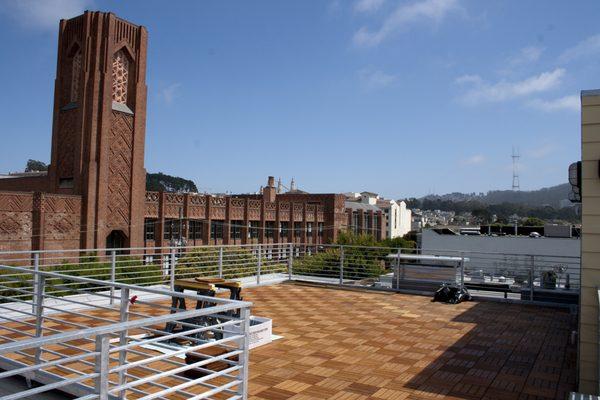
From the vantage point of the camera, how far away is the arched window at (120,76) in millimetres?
30984

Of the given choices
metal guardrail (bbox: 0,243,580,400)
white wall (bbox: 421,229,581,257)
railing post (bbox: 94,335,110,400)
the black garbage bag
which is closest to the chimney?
white wall (bbox: 421,229,581,257)

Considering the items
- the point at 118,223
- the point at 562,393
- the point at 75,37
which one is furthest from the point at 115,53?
the point at 562,393

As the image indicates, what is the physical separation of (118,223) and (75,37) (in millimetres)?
12256

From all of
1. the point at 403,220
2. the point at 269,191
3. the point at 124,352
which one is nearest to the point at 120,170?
the point at 269,191

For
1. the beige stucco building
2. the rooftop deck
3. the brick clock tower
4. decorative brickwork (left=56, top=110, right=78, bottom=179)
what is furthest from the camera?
decorative brickwork (left=56, top=110, right=78, bottom=179)

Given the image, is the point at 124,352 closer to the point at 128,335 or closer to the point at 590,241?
the point at 128,335

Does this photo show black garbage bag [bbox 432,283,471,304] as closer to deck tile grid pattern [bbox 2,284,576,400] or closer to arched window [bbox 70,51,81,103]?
deck tile grid pattern [bbox 2,284,576,400]

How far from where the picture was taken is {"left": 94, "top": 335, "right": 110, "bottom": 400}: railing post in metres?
2.50

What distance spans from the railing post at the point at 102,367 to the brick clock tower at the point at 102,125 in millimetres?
28220

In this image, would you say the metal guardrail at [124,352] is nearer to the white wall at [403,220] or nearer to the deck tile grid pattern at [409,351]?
the deck tile grid pattern at [409,351]

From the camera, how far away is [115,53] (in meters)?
30.8

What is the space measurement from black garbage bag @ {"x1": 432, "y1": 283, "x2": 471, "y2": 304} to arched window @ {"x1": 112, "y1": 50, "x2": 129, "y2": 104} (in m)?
26.9

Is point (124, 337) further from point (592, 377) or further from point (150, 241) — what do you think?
point (150, 241)

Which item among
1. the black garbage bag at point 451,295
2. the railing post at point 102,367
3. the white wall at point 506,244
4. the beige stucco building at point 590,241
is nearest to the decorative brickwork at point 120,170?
the white wall at point 506,244
